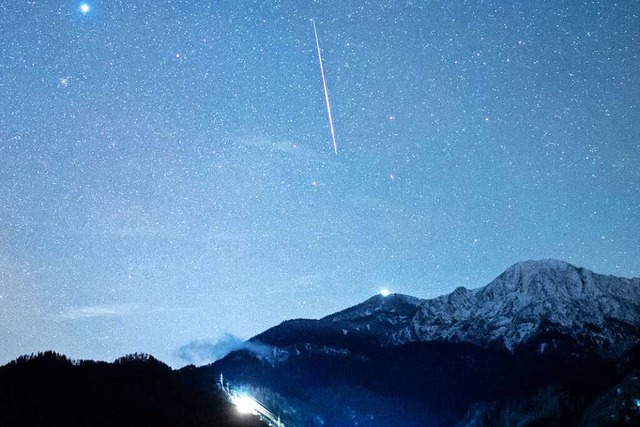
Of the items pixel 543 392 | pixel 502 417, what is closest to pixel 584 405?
pixel 543 392

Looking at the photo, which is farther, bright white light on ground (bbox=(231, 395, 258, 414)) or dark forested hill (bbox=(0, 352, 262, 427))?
bright white light on ground (bbox=(231, 395, 258, 414))

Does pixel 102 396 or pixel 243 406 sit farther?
pixel 243 406

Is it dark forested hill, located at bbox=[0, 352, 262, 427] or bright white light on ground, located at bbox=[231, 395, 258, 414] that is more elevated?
dark forested hill, located at bbox=[0, 352, 262, 427]

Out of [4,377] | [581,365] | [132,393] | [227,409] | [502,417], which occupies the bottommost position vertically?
[502,417]

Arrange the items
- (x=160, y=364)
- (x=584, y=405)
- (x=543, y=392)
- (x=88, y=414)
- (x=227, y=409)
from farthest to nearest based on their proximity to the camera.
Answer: (x=543, y=392)
(x=584, y=405)
(x=160, y=364)
(x=227, y=409)
(x=88, y=414)

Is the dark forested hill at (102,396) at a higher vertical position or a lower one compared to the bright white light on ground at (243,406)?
higher

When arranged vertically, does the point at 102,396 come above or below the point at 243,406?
above

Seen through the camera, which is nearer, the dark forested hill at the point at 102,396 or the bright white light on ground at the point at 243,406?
the dark forested hill at the point at 102,396

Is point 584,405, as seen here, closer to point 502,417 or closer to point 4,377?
point 502,417
